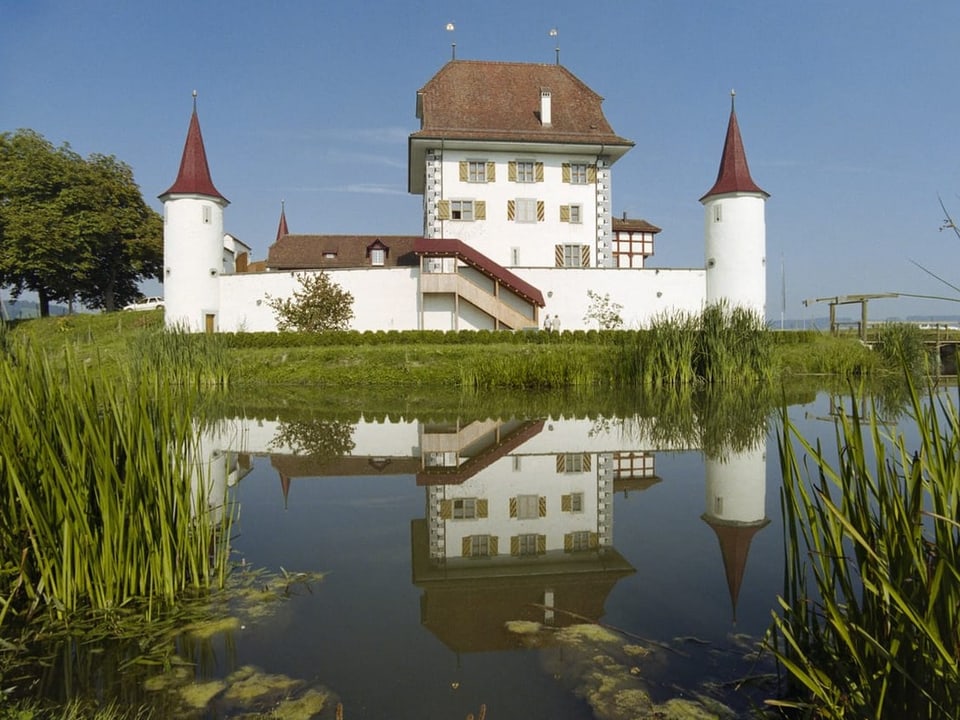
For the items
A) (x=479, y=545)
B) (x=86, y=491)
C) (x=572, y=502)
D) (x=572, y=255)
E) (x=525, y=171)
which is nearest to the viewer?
(x=86, y=491)

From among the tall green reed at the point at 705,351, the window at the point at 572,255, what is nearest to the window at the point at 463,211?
the window at the point at 572,255

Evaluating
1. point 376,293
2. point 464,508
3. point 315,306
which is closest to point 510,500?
point 464,508

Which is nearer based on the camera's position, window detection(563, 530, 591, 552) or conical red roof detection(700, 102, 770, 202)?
window detection(563, 530, 591, 552)

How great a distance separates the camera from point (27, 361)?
4.24 m

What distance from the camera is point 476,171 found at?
3138 centimetres

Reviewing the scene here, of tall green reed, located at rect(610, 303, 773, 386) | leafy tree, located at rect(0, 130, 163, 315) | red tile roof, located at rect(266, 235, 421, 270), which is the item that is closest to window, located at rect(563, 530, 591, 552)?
tall green reed, located at rect(610, 303, 773, 386)

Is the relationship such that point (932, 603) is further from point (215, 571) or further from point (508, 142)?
point (508, 142)

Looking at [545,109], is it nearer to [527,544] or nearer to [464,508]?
[464,508]

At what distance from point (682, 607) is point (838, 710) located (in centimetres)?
188

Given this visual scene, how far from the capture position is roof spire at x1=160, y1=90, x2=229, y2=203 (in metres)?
28.5

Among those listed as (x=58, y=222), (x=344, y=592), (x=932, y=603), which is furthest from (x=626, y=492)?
(x=58, y=222)

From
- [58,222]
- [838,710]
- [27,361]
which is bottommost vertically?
[838,710]

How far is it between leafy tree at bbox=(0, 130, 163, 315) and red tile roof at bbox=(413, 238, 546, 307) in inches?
760

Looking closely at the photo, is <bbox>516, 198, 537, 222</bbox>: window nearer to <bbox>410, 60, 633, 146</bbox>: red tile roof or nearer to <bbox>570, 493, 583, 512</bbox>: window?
<bbox>410, 60, 633, 146</bbox>: red tile roof
